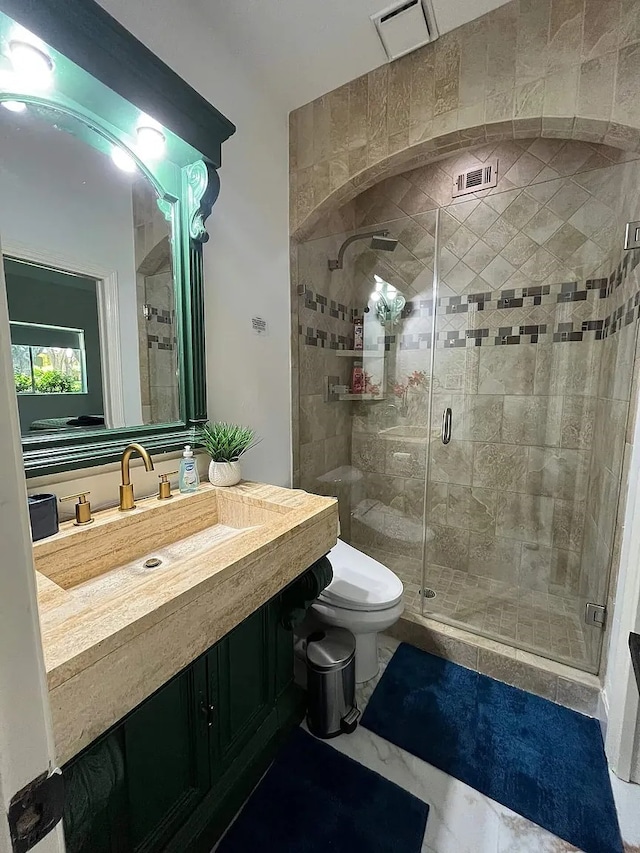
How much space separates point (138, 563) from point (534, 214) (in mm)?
2523

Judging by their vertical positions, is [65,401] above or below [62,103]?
below

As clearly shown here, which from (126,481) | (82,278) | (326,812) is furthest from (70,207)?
(326,812)

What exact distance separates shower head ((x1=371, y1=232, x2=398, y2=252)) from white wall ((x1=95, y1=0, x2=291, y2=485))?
0.70m

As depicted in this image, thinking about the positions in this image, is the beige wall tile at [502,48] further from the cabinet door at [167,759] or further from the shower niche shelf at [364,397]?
the cabinet door at [167,759]

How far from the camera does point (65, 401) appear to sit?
1.13 meters

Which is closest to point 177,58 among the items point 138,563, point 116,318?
point 116,318

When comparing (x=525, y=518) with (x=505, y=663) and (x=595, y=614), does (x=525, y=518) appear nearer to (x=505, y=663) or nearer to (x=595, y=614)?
(x=595, y=614)

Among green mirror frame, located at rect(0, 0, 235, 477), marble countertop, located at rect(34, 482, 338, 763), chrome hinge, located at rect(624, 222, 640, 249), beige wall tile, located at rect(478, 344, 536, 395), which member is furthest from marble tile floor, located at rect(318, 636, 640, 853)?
chrome hinge, located at rect(624, 222, 640, 249)

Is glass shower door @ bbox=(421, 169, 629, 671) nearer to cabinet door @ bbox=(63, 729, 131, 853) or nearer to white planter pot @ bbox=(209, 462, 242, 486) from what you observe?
white planter pot @ bbox=(209, 462, 242, 486)

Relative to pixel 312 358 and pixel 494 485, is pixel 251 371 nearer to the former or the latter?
pixel 312 358

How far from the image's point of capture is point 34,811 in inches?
13.2

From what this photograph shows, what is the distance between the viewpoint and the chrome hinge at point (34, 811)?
0.32 meters

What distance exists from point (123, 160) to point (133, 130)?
9 centimetres

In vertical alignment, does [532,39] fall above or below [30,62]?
above
